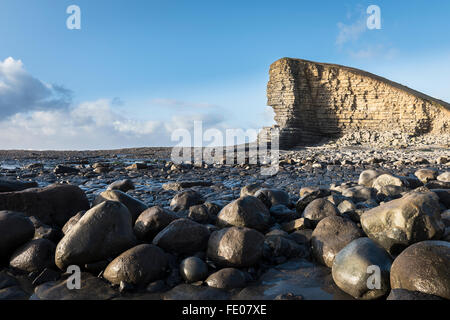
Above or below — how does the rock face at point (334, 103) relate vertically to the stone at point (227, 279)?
above

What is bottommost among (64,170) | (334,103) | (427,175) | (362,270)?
(362,270)

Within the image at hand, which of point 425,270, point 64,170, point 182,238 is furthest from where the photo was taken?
point 64,170

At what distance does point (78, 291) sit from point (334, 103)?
2760 cm

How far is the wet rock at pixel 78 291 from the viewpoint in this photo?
2.40m

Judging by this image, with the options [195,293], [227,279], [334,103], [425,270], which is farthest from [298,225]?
[334,103]

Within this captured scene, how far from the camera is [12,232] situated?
3.04 m

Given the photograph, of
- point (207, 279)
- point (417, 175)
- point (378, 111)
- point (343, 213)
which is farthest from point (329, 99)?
point (207, 279)

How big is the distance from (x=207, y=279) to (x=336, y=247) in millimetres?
1246

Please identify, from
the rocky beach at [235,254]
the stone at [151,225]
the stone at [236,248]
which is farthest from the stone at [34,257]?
the stone at [236,248]

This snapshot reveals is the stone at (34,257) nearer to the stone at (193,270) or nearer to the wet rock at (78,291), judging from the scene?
the wet rock at (78,291)

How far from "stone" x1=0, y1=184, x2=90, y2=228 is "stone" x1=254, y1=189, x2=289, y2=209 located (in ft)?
8.65

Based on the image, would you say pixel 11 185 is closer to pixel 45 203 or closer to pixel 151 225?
pixel 45 203

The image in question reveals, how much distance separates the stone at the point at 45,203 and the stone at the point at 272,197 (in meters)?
2.64
